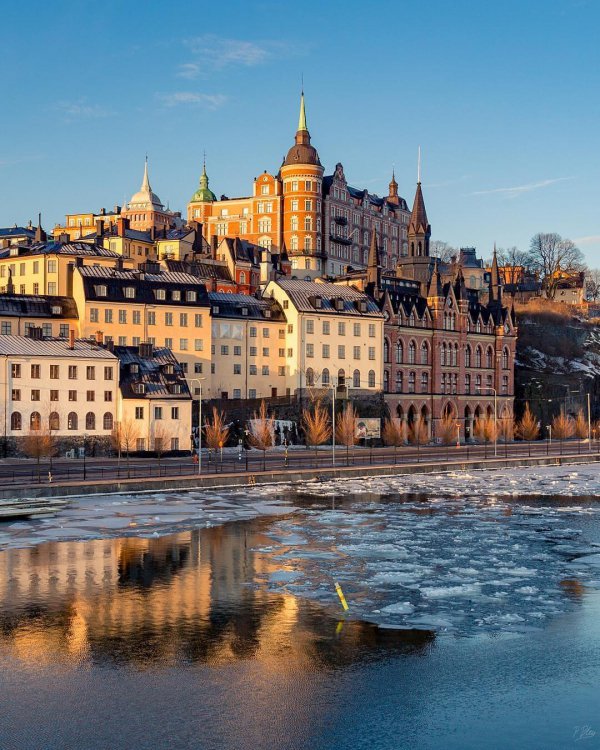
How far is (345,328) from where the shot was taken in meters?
120

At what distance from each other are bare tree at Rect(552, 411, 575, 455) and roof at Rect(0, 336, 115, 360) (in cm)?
7049

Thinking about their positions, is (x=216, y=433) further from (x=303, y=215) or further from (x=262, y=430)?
(x=303, y=215)

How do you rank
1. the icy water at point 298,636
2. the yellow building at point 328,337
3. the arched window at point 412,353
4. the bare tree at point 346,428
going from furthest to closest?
the arched window at point 412,353
the yellow building at point 328,337
the bare tree at point 346,428
the icy water at point 298,636

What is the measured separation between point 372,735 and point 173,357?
252 ft

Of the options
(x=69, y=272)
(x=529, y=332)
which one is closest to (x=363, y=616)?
(x=69, y=272)

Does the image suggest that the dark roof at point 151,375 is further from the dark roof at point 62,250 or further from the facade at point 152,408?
the dark roof at point 62,250

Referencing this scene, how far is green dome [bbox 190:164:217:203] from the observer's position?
192 metres

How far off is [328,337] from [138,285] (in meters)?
24.5

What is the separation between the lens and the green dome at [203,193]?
629 ft

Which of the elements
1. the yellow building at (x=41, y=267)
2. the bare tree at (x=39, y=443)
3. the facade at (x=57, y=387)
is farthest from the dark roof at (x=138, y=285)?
the bare tree at (x=39, y=443)

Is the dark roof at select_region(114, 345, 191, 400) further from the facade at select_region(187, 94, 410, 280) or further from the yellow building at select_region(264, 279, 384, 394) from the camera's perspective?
the facade at select_region(187, 94, 410, 280)

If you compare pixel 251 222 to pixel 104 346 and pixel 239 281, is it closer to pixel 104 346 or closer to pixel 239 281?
pixel 239 281

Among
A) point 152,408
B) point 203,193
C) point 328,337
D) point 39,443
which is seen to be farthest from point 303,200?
point 39,443

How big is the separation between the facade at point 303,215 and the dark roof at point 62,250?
42510 mm
